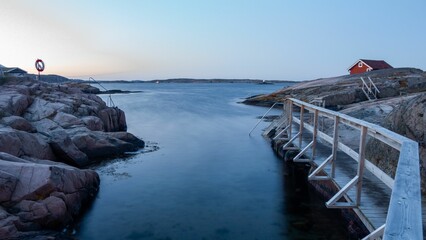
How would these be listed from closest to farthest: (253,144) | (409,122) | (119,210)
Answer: (409,122) → (119,210) → (253,144)

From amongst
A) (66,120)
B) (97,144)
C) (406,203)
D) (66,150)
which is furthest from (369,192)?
(66,120)

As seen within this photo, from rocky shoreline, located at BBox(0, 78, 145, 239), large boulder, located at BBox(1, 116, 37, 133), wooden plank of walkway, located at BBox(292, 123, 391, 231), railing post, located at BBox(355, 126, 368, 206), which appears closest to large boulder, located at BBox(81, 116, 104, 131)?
rocky shoreline, located at BBox(0, 78, 145, 239)

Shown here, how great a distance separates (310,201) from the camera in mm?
10547

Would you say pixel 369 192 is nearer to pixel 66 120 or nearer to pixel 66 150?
pixel 66 150

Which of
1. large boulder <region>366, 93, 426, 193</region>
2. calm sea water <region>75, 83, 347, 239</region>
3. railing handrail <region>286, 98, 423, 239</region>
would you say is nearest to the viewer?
railing handrail <region>286, 98, 423, 239</region>

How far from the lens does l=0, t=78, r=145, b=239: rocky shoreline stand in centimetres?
771

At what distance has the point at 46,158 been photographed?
1238cm

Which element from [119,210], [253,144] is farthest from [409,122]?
[253,144]

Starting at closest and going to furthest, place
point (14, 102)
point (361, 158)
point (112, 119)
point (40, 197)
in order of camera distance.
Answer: point (361, 158), point (40, 197), point (14, 102), point (112, 119)

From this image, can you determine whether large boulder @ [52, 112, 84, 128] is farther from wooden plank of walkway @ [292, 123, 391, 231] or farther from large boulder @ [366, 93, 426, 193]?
large boulder @ [366, 93, 426, 193]

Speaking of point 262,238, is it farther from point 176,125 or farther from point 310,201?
point 176,125

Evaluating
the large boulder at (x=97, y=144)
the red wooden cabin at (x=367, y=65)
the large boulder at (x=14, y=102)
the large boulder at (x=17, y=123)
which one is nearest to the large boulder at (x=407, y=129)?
the large boulder at (x=97, y=144)

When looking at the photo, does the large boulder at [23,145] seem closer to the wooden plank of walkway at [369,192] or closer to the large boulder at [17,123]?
the large boulder at [17,123]

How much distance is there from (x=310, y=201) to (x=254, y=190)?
216cm
